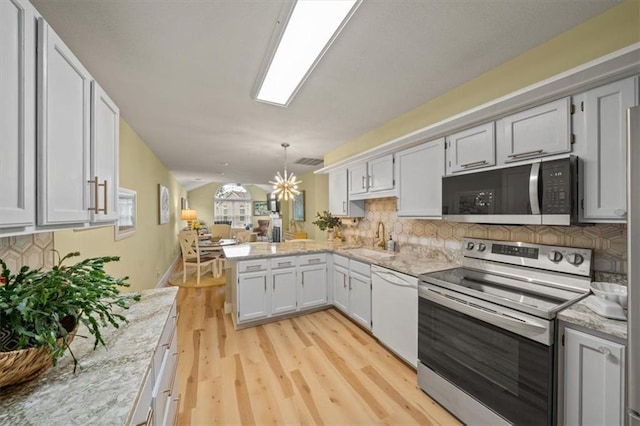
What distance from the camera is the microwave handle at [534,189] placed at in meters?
1.46

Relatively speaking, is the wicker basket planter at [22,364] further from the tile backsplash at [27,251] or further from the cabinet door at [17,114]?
the tile backsplash at [27,251]

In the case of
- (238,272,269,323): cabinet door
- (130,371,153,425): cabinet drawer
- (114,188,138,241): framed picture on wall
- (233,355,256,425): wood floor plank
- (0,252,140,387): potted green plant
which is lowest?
(233,355,256,425): wood floor plank

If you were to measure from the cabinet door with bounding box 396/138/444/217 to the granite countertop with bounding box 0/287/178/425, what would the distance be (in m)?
2.20

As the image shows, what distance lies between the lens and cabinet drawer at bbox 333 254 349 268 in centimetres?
306

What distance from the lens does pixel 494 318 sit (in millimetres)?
1411

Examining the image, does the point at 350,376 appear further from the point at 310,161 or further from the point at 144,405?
the point at 310,161

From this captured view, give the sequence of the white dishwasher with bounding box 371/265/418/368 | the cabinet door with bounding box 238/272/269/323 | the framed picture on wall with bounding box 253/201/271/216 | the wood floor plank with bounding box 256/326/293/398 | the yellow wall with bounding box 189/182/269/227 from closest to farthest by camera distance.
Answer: the wood floor plank with bounding box 256/326/293/398
the white dishwasher with bounding box 371/265/418/368
the cabinet door with bounding box 238/272/269/323
the yellow wall with bounding box 189/182/269/227
the framed picture on wall with bounding box 253/201/271/216

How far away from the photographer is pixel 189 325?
3021mm

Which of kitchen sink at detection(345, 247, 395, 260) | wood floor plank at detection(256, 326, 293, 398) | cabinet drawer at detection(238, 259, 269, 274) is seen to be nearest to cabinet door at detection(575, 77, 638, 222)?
kitchen sink at detection(345, 247, 395, 260)

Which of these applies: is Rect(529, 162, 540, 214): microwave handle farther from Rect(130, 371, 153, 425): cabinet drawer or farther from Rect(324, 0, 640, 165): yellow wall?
Rect(130, 371, 153, 425): cabinet drawer

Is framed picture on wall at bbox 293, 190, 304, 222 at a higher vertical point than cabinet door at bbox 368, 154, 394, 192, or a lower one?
lower

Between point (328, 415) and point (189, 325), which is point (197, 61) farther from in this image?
point (189, 325)

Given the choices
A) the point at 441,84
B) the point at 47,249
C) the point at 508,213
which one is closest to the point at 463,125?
the point at 441,84

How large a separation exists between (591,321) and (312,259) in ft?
8.37
